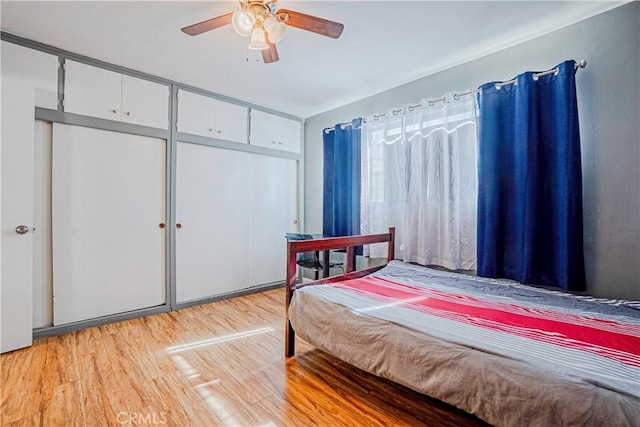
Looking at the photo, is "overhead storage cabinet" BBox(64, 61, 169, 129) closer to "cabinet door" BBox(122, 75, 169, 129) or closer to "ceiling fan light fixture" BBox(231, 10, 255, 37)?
"cabinet door" BBox(122, 75, 169, 129)

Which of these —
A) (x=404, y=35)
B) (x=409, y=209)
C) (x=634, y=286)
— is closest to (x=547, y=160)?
(x=634, y=286)

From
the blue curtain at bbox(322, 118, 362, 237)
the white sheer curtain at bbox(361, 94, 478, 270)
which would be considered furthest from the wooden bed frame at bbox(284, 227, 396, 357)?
the blue curtain at bbox(322, 118, 362, 237)

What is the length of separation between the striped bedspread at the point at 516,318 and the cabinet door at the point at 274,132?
227 cm

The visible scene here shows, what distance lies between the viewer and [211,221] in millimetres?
3242

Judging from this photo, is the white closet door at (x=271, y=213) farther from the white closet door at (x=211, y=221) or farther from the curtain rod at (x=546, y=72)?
the curtain rod at (x=546, y=72)

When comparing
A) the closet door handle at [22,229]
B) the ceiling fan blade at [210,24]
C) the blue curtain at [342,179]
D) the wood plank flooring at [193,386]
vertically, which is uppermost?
the ceiling fan blade at [210,24]

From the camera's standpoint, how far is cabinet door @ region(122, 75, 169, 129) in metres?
2.66

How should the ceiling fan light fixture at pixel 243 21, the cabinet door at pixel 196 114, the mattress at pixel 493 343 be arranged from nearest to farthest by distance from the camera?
the mattress at pixel 493 343 < the ceiling fan light fixture at pixel 243 21 < the cabinet door at pixel 196 114

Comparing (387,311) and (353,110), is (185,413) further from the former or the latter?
(353,110)

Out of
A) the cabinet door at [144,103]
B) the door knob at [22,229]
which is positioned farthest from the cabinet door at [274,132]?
the door knob at [22,229]

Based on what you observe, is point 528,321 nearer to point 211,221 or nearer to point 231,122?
point 211,221

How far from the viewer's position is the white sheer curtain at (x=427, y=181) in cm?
242

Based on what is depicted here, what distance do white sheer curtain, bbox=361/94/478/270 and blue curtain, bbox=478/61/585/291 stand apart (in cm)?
16

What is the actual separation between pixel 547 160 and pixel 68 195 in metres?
3.65
